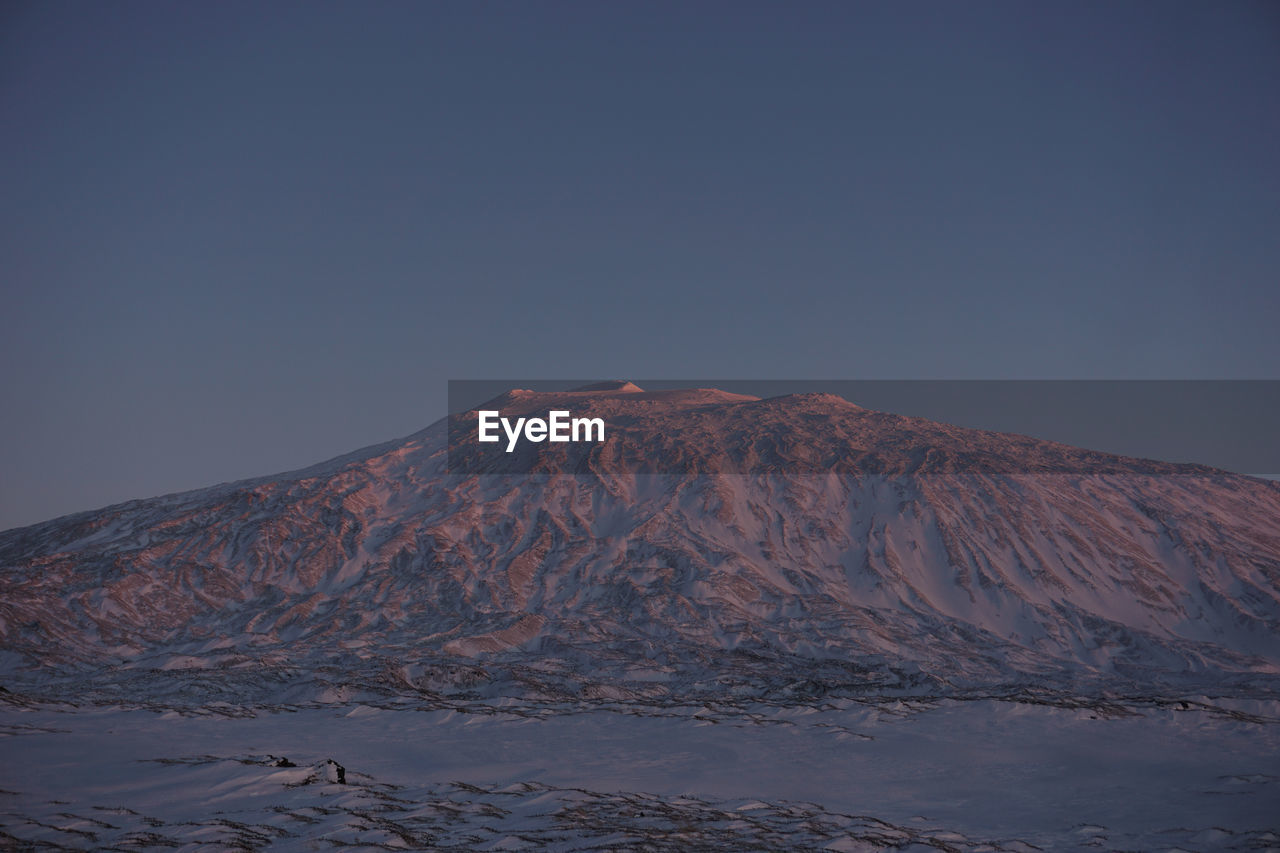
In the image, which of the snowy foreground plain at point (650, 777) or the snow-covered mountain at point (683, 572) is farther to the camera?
the snow-covered mountain at point (683, 572)

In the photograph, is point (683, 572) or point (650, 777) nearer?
point (650, 777)

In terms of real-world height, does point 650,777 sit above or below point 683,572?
above

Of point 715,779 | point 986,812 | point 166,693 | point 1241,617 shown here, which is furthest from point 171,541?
point 1241,617

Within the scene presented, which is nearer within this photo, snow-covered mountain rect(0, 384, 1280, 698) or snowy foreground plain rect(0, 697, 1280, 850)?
snowy foreground plain rect(0, 697, 1280, 850)
